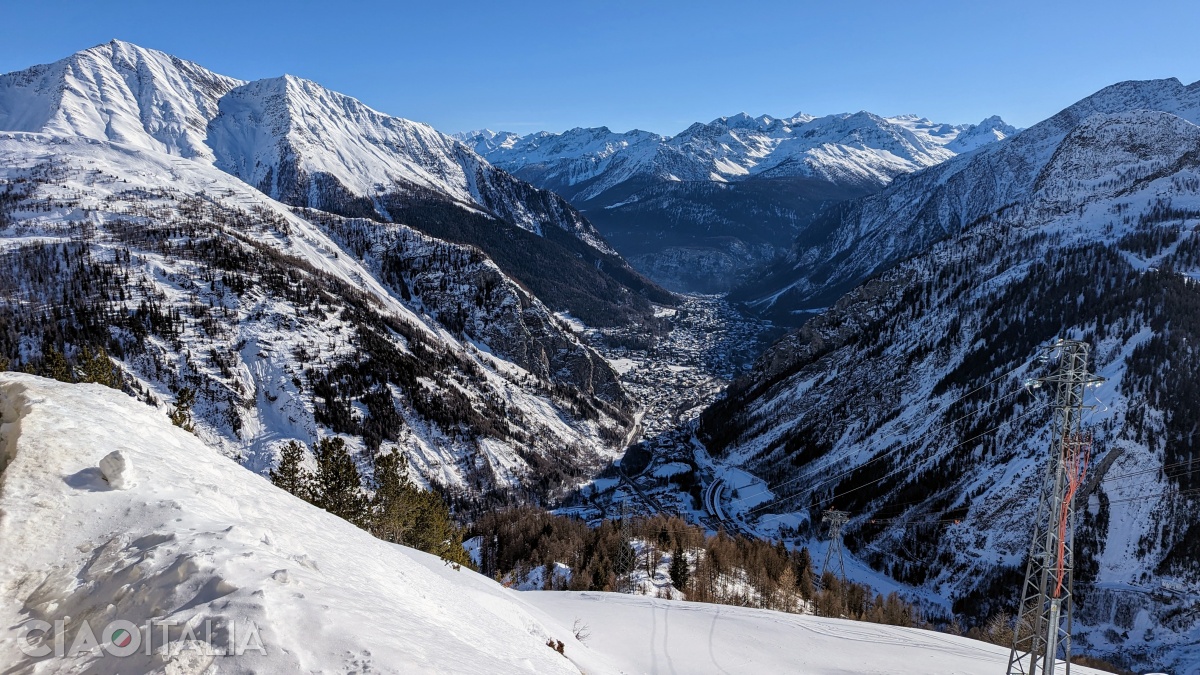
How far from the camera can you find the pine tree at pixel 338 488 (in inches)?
2192

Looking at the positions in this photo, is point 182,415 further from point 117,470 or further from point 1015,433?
point 1015,433

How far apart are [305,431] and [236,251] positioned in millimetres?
79162

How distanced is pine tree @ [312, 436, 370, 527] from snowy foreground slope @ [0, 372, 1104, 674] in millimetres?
34537

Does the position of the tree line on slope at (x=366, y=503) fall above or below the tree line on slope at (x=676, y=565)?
above

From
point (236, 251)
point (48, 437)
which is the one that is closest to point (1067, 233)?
point (48, 437)

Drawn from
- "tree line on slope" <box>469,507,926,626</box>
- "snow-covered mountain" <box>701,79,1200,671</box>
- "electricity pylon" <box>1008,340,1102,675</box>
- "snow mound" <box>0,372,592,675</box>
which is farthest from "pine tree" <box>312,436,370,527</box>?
"snow-covered mountain" <box>701,79,1200,671</box>

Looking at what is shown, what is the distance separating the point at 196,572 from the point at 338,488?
4946 cm

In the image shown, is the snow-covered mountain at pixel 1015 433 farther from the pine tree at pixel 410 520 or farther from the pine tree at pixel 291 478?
the pine tree at pixel 291 478

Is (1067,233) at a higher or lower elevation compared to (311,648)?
higher

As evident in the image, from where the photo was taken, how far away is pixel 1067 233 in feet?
643

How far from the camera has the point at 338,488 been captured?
56844 mm

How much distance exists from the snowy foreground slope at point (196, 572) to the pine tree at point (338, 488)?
3454 centimetres

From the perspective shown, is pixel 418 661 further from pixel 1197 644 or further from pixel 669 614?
pixel 1197 644

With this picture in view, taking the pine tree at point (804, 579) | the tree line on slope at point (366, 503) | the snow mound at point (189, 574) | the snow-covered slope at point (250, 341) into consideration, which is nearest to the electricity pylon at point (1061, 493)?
the snow mound at point (189, 574)
